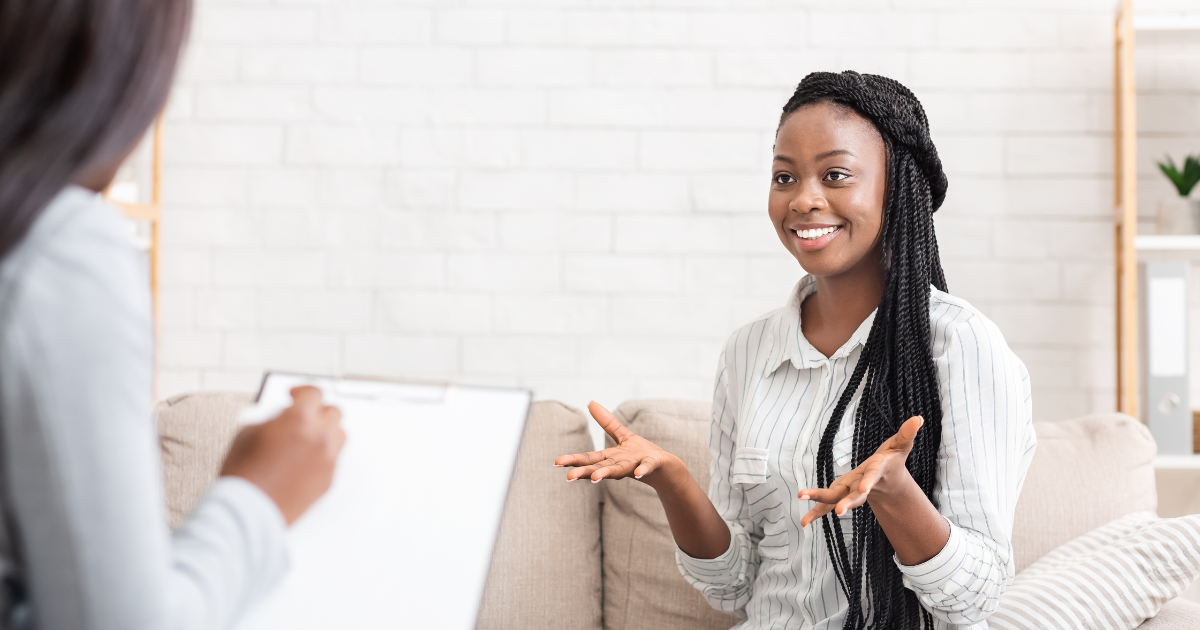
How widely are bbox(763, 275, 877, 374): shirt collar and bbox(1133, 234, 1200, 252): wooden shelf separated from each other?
96cm

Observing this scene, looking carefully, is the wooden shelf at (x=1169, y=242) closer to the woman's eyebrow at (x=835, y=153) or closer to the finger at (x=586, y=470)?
the woman's eyebrow at (x=835, y=153)

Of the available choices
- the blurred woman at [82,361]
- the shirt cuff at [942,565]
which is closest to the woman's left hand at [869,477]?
the shirt cuff at [942,565]

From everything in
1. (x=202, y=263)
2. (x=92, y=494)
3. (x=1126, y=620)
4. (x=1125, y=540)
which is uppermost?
(x=202, y=263)

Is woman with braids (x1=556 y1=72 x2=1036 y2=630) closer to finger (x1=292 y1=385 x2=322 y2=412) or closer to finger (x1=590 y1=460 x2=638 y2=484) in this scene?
finger (x1=590 y1=460 x2=638 y2=484)

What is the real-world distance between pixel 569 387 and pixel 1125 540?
1.26 meters

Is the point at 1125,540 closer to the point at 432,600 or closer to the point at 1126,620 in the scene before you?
the point at 1126,620

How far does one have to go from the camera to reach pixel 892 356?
1.28 meters

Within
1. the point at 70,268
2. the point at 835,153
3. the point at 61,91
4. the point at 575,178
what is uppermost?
the point at 575,178

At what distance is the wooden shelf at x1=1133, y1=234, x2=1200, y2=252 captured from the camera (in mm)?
1965

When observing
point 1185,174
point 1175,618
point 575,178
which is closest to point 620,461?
point 1175,618

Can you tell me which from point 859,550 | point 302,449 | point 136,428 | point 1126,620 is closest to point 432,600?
point 302,449

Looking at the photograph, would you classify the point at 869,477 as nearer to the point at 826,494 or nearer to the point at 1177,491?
the point at 826,494

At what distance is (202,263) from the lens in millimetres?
2279

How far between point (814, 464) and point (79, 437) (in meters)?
1.03
